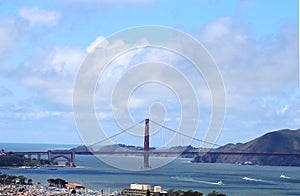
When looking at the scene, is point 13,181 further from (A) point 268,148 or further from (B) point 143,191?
(A) point 268,148

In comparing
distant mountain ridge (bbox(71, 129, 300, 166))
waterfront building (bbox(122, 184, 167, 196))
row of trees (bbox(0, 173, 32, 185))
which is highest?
distant mountain ridge (bbox(71, 129, 300, 166))

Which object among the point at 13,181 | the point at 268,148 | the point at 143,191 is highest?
the point at 268,148

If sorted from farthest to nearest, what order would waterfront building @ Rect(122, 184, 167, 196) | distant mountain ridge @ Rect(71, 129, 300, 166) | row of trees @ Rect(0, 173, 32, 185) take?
distant mountain ridge @ Rect(71, 129, 300, 166)
row of trees @ Rect(0, 173, 32, 185)
waterfront building @ Rect(122, 184, 167, 196)

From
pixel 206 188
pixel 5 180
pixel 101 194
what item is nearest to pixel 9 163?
pixel 5 180

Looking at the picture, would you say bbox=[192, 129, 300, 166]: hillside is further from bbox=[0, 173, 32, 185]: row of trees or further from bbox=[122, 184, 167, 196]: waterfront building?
bbox=[122, 184, 167, 196]: waterfront building

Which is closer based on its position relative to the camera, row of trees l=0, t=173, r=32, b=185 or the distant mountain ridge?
row of trees l=0, t=173, r=32, b=185

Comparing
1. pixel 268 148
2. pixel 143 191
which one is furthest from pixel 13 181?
pixel 268 148

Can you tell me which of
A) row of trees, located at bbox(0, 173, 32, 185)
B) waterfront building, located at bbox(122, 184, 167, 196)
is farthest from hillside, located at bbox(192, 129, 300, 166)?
waterfront building, located at bbox(122, 184, 167, 196)

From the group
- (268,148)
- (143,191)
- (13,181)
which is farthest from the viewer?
(268,148)
